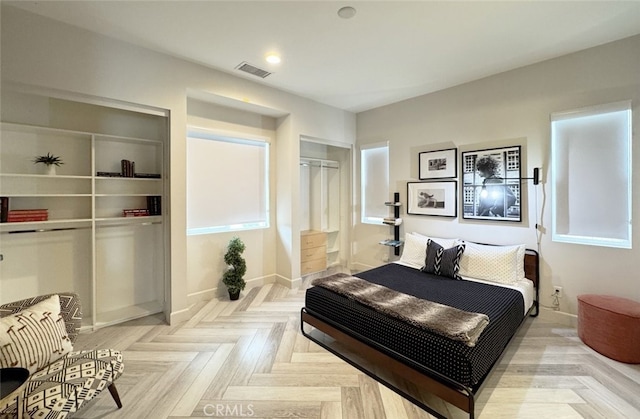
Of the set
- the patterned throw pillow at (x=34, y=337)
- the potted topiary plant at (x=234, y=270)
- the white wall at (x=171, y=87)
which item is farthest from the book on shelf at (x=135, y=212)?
the patterned throw pillow at (x=34, y=337)

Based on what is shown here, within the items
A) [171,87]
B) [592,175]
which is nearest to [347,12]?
[171,87]

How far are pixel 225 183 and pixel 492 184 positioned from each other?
12.1 feet

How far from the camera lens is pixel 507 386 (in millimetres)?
2039

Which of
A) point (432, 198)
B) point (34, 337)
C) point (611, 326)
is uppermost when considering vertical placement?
point (432, 198)

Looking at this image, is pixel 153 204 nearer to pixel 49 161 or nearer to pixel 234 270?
pixel 49 161

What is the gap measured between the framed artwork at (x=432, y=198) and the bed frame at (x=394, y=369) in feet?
5.07

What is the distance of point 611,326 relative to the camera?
234cm

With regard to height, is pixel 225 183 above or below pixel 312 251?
above

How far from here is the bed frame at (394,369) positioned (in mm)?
1690

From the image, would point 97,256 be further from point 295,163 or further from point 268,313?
point 295,163

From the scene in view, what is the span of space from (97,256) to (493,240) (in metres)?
4.83

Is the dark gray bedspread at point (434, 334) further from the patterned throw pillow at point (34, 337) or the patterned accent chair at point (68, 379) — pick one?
the patterned throw pillow at point (34, 337)

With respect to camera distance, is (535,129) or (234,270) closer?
(535,129)

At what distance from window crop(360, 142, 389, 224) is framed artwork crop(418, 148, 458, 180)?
69 cm
